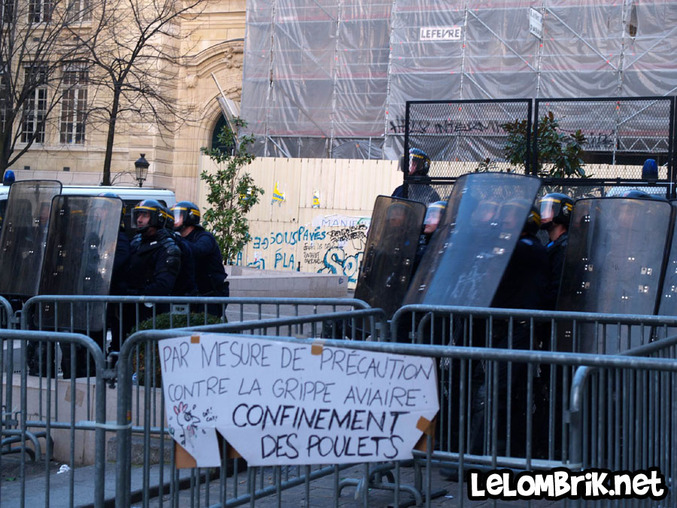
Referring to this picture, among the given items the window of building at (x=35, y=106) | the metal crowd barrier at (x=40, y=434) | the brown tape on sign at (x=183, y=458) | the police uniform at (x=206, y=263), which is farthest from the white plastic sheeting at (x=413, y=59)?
the brown tape on sign at (x=183, y=458)

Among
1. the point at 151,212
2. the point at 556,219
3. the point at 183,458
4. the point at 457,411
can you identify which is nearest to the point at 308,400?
the point at 183,458

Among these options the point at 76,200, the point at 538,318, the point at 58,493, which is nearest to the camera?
the point at 538,318

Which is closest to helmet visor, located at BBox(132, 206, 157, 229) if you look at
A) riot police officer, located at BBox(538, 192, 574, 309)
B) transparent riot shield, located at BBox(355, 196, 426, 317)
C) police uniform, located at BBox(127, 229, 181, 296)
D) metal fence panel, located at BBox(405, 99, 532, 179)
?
police uniform, located at BBox(127, 229, 181, 296)

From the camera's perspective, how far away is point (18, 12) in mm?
23922

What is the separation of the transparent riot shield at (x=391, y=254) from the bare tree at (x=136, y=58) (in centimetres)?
1642

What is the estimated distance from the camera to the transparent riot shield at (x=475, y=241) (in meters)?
6.10

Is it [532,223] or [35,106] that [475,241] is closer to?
[532,223]

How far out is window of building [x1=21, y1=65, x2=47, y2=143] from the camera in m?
23.8

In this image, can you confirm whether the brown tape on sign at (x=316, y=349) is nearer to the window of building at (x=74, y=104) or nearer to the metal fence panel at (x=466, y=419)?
the metal fence panel at (x=466, y=419)

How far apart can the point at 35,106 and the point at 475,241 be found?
84.0 feet

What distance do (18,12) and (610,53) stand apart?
14.1m

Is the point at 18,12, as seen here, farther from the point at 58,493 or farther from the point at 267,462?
the point at 267,462

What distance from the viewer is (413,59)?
22.9 meters

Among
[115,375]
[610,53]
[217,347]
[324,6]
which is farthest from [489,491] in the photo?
[324,6]
